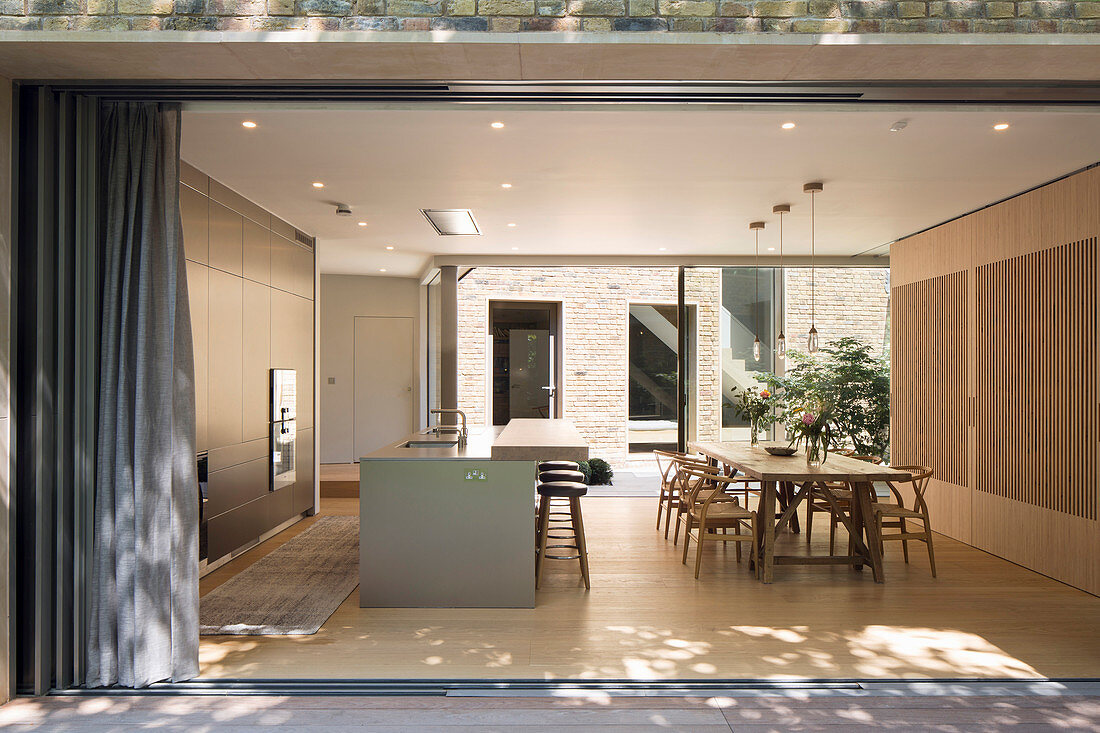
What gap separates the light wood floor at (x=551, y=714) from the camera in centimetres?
303

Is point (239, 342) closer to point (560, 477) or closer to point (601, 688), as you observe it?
point (560, 477)

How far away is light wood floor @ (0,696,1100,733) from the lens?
303cm

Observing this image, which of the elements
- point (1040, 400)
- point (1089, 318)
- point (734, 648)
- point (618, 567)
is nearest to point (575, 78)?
point (734, 648)

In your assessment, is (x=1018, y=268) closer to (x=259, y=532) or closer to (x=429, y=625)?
(x=429, y=625)

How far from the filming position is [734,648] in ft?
12.8

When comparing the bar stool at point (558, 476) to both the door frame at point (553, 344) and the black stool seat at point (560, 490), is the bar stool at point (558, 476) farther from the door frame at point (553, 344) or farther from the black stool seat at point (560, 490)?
the door frame at point (553, 344)

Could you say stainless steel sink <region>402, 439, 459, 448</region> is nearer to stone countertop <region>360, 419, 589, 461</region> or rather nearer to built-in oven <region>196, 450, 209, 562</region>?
stone countertop <region>360, 419, 589, 461</region>

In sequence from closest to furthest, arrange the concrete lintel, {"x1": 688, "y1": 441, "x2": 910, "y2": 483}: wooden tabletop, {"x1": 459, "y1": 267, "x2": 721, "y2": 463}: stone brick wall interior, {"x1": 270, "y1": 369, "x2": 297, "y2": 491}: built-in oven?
{"x1": 688, "y1": 441, "x2": 910, "y2": 483}: wooden tabletop → {"x1": 270, "y1": 369, "x2": 297, "y2": 491}: built-in oven → the concrete lintel → {"x1": 459, "y1": 267, "x2": 721, "y2": 463}: stone brick wall interior

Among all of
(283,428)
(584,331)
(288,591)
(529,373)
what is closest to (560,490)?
(288,591)

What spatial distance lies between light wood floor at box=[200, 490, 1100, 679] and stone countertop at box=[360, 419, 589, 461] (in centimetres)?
87

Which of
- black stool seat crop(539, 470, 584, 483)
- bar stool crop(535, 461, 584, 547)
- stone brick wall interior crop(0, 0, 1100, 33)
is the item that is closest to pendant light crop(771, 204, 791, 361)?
bar stool crop(535, 461, 584, 547)

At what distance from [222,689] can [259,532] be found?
→ 9.88 feet

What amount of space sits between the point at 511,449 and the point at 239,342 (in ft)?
7.93

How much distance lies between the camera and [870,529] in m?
5.33
